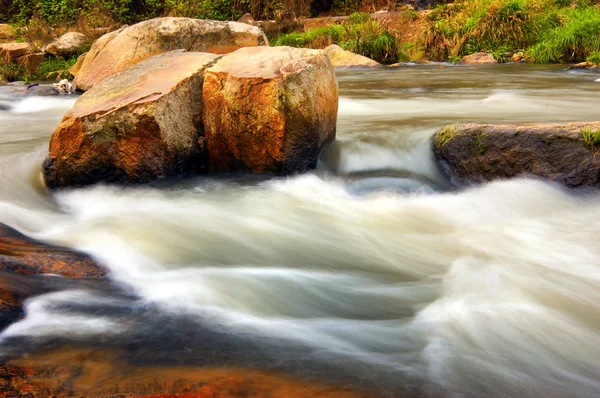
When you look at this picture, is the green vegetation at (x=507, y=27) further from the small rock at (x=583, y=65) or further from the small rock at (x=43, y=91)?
the small rock at (x=43, y=91)

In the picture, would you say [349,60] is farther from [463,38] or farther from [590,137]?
[590,137]

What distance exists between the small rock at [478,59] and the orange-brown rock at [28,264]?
1130 cm

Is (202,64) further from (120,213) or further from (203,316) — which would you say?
(203,316)

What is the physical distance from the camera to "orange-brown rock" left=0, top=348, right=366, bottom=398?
5.48 feet

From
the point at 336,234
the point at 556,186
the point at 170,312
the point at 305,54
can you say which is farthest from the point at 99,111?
the point at 556,186

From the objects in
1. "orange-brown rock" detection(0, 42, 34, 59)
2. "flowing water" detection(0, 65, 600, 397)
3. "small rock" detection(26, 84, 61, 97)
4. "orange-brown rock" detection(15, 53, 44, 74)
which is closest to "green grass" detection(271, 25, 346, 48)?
"orange-brown rock" detection(15, 53, 44, 74)

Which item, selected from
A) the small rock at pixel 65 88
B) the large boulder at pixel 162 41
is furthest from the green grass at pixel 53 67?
the large boulder at pixel 162 41

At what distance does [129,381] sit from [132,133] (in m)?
2.42

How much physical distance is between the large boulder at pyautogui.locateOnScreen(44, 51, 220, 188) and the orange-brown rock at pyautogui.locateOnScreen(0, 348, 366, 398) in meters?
2.21

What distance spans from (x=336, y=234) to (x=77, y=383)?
6.61 ft

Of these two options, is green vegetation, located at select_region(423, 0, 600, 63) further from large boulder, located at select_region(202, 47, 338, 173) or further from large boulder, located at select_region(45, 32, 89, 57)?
large boulder, located at select_region(202, 47, 338, 173)

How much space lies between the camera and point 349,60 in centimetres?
1298

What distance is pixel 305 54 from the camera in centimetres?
423

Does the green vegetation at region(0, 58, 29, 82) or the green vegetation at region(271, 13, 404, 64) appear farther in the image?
the green vegetation at region(271, 13, 404, 64)
